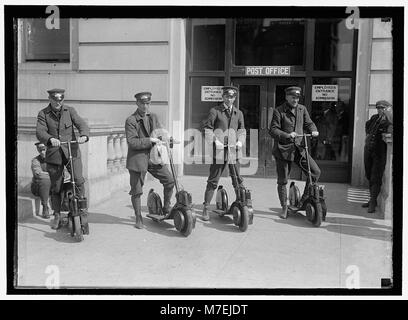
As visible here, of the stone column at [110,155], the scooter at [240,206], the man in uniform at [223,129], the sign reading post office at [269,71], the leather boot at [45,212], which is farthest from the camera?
the sign reading post office at [269,71]

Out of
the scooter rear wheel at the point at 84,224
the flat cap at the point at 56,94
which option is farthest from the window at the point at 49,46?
the scooter rear wheel at the point at 84,224

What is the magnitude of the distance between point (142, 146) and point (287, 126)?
82.0 inches

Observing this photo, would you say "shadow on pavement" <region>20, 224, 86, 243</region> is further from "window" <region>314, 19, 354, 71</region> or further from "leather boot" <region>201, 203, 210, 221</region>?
"window" <region>314, 19, 354, 71</region>

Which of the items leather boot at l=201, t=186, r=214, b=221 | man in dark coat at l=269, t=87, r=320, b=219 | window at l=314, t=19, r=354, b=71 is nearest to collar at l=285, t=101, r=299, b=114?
man in dark coat at l=269, t=87, r=320, b=219

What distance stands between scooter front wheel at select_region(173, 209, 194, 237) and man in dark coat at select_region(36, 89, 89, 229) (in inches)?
52.0

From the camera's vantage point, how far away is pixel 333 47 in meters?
8.70

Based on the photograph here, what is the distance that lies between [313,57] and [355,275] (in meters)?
5.24

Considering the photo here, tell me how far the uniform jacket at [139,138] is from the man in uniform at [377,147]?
3.19m

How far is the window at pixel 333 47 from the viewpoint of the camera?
8.49 metres

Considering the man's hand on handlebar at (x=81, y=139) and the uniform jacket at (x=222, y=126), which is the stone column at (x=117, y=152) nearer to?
the man's hand on handlebar at (x=81, y=139)

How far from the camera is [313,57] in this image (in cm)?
884
